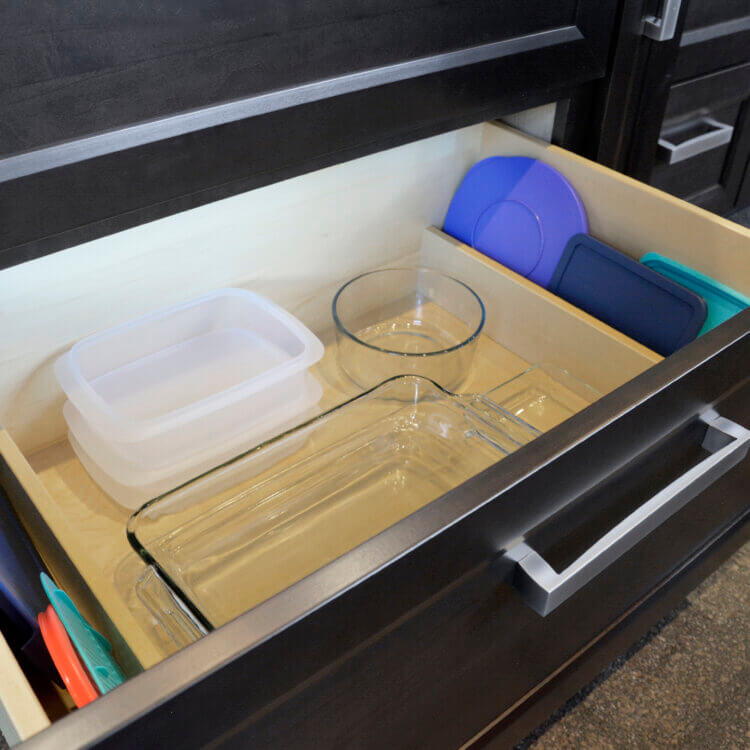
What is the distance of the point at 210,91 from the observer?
603 mm

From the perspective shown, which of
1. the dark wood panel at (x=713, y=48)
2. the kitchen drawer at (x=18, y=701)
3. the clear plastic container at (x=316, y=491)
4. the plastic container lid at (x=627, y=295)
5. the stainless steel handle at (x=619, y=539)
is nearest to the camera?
the kitchen drawer at (x=18, y=701)

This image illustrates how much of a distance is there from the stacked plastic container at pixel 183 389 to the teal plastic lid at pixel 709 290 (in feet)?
1.40

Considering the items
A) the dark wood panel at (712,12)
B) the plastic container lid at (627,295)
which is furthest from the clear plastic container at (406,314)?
the dark wood panel at (712,12)

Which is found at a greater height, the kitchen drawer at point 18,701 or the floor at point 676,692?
the kitchen drawer at point 18,701

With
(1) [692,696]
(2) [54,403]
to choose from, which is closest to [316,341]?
(2) [54,403]

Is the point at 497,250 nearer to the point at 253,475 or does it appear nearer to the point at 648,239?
the point at 648,239

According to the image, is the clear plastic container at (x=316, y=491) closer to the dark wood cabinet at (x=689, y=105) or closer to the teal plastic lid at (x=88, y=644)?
the teal plastic lid at (x=88, y=644)

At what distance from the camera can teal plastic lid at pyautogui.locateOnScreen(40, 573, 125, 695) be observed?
0.52 meters

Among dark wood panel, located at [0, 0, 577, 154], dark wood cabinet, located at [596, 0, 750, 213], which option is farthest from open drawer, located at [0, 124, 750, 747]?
dark wood panel, located at [0, 0, 577, 154]

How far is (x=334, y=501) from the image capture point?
0.82m

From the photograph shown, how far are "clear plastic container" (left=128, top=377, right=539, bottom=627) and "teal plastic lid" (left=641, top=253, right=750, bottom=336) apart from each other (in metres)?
0.25

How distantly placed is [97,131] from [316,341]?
14.4 inches

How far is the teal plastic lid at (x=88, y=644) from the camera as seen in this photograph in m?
0.52

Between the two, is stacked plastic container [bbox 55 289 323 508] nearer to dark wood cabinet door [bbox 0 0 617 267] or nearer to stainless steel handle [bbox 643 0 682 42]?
dark wood cabinet door [bbox 0 0 617 267]
